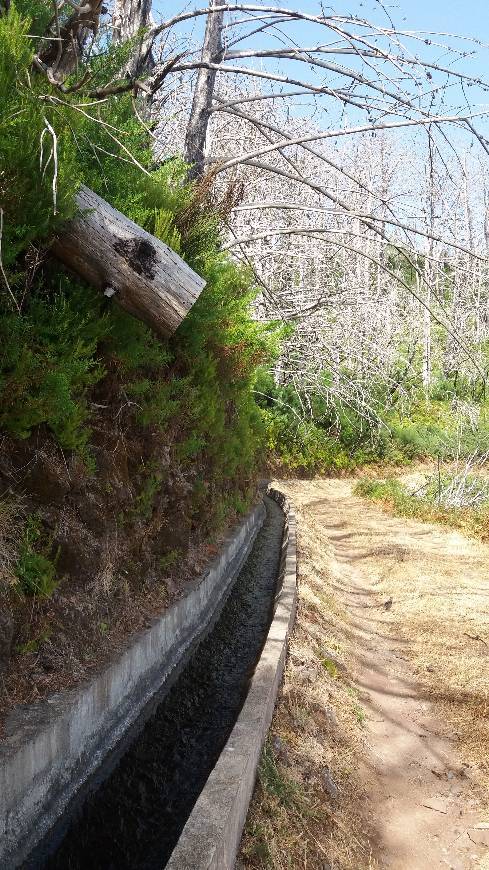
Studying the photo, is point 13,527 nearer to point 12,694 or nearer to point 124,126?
point 12,694

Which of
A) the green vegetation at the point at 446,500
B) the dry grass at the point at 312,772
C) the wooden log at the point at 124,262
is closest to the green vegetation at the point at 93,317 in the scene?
the wooden log at the point at 124,262

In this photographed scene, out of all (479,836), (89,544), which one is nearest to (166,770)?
(89,544)

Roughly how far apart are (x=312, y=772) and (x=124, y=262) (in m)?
3.02

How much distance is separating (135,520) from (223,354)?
3.19 m

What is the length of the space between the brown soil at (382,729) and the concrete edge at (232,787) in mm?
174

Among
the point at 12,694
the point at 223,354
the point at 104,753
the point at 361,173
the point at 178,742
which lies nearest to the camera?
the point at 12,694

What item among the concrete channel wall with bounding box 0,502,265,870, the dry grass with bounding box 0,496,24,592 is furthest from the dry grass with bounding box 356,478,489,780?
the dry grass with bounding box 0,496,24,592

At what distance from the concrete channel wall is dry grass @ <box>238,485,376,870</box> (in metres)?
0.89

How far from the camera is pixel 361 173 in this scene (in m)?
29.5

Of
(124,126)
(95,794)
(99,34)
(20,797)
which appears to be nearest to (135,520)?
(95,794)

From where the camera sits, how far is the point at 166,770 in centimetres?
393

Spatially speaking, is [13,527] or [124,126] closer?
[13,527]

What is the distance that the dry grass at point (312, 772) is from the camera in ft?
10.0

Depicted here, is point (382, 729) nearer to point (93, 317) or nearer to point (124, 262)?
point (93, 317)
